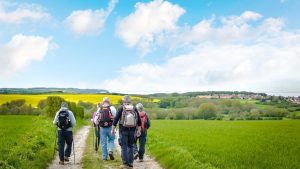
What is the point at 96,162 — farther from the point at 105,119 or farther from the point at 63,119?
the point at 63,119

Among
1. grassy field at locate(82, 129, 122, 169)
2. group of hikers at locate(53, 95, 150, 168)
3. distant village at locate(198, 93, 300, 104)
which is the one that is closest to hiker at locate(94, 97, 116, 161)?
group of hikers at locate(53, 95, 150, 168)

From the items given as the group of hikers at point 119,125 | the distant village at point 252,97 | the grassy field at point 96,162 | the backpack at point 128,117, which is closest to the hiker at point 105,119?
the group of hikers at point 119,125

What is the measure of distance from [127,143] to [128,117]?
1049 millimetres

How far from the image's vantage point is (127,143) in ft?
44.7

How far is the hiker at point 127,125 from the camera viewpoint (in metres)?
13.2

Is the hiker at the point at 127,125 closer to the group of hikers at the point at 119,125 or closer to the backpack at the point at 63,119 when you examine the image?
the group of hikers at the point at 119,125

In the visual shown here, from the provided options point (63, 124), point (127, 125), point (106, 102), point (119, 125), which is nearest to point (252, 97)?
point (106, 102)

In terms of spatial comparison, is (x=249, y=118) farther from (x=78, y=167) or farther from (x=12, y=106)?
(x=78, y=167)

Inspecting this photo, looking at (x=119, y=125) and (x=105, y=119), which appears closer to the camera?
(x=119, y=125)

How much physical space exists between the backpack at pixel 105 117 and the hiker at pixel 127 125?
2.12 metres

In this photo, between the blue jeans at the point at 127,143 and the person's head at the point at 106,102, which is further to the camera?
the person's head at the point at 106,102

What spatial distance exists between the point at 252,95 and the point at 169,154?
10913 centimetres

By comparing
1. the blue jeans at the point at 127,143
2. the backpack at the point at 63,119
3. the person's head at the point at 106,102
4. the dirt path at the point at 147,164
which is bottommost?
the dirt path at the point at 147,164

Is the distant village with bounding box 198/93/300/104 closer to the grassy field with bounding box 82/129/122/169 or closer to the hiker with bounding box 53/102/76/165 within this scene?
the grassy field with bounding box 82/129/122/169
